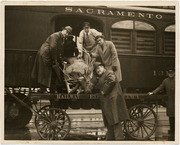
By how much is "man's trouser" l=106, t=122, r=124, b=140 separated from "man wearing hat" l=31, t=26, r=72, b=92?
3.46 feet

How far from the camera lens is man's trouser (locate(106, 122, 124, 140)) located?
19.0 ft

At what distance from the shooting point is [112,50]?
Result: 19.3 ft

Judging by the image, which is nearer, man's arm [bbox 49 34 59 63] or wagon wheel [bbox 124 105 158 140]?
man's arm [bbox 49 34 59 63]

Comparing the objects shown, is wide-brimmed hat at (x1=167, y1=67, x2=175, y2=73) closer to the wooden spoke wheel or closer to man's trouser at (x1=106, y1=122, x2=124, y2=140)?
man's trouser at (x1=106, y1=122, x2=124, y2=140)

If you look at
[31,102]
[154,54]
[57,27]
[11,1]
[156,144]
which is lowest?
[156,144]

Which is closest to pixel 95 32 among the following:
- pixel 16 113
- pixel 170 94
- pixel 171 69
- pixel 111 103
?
pixel 111 103

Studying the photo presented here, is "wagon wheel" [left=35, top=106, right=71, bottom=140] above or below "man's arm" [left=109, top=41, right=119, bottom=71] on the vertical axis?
below

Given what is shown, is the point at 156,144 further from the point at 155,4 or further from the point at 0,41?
the point at 0,41

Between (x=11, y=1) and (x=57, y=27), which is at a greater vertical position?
(x=11, y=1)

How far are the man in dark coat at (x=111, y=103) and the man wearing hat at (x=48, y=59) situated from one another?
2.19ft

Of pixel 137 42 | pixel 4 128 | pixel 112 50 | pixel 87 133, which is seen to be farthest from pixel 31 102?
pixel 137 42

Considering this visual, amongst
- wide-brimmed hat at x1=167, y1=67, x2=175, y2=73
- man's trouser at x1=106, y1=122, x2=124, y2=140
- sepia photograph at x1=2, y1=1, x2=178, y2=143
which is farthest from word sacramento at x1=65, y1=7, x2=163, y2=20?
man's trouser at x1=106, y1=122, x2=124, y2=140

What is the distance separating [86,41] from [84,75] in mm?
518

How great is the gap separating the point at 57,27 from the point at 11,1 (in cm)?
78
